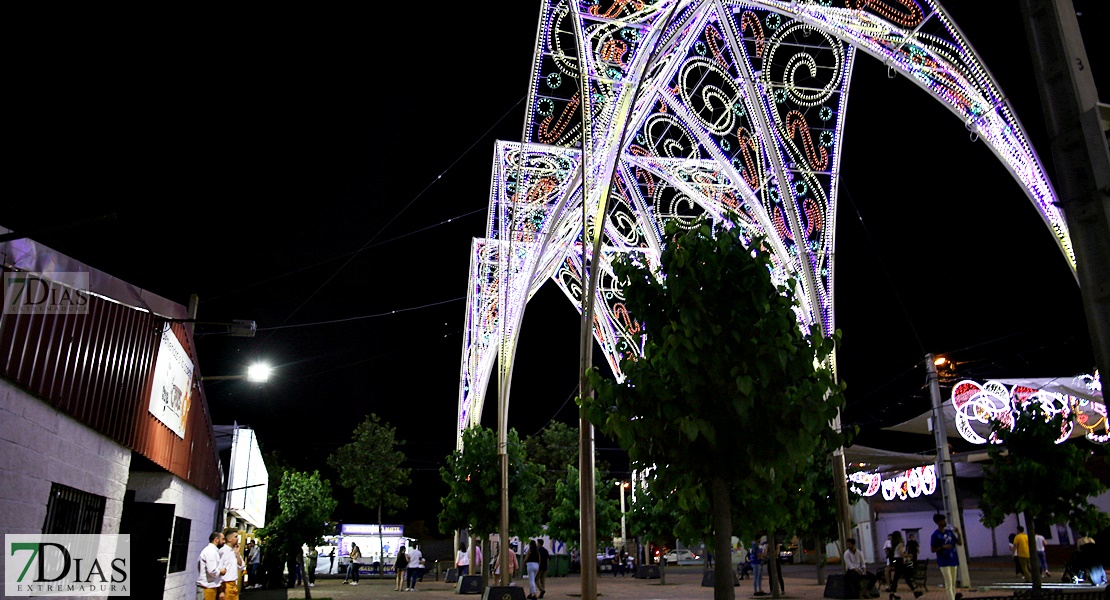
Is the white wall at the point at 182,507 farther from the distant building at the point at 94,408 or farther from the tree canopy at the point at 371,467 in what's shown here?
the tree canopy at the point at 371,467

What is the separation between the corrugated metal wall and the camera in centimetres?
808

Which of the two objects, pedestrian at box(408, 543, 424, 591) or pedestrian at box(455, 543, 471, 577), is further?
pedestrian at box(455, 543, 471, 577)

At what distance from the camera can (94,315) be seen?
10.3m

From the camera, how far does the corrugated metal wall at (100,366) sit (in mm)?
8078

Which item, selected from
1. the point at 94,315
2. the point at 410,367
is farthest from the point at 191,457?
Result: the point at 410,367

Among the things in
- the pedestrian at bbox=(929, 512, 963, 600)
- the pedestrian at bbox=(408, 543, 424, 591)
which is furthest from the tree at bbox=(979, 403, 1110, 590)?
the pedestrian at bbox=(408, 543, 424, 591)

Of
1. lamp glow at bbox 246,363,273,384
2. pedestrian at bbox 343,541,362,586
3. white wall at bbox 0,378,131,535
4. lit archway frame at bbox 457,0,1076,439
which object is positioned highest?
lit archway frame at bbox 457,0,1076,439

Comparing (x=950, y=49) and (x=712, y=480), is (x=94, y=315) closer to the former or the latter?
(x=712, y=480)

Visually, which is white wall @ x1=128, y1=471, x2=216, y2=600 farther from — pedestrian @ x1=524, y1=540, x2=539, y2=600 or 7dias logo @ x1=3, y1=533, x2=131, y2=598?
pedestrian @ x1=524, y1=540, x2=539, y2=600

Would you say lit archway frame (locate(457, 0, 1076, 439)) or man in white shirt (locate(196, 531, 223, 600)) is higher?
lit archway frame (locate(457, 0, 1076, 439))

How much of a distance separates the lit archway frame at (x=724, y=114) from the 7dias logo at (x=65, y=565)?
989 cm

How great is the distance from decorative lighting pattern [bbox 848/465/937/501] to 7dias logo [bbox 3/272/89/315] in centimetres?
3526

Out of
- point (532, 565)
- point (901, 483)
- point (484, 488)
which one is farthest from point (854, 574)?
point (901, 483)

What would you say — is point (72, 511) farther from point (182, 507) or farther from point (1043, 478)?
point (1043, 478)
